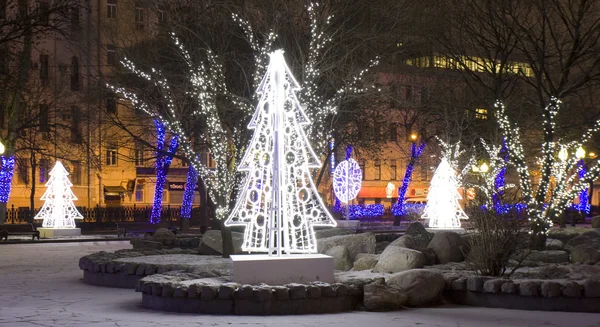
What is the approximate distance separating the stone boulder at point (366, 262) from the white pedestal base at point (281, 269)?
3.83 metres

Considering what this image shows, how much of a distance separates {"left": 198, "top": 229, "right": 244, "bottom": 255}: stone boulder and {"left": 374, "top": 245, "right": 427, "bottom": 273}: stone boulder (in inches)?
269

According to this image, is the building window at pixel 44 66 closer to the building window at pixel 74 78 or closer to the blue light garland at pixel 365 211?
the building window at pixel 74 78

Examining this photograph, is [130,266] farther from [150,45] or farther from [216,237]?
[150,45]

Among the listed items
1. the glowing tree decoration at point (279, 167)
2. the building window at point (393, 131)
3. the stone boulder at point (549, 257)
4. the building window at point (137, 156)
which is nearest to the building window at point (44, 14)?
the glowing tree decoration at point (279, 167)

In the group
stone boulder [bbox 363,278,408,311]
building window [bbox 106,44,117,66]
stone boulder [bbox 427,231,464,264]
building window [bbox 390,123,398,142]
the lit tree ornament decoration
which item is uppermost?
building window [bbox 106,44,117,66]

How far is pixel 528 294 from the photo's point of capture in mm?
14656

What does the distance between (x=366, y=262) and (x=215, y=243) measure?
21.6ft

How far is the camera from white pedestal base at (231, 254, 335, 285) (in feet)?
49.1

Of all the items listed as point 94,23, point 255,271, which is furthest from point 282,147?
point 94,23

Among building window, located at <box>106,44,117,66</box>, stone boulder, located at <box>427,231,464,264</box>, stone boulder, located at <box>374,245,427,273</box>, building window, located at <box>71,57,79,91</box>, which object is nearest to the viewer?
stone boulder, located at <box>374,245,427,273</box>

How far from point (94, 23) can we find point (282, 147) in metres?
50.1

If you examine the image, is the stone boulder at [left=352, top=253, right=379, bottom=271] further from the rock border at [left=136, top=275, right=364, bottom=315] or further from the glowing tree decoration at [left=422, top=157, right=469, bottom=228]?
the glowing tree decoration at [left=422, top=157, right=469, bottom=228]

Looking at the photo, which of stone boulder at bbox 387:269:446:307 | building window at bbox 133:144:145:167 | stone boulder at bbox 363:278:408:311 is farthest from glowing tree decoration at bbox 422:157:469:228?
stone boulder at bbox 363:278:408:311

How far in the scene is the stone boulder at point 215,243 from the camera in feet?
80.0
